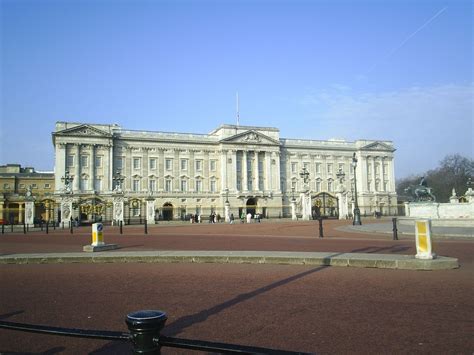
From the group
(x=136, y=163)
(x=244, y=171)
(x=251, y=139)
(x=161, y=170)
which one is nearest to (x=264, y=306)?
(x=136, y=163)

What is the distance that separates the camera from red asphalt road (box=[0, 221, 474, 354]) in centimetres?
515

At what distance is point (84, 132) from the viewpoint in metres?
72.8

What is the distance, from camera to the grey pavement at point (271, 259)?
427 inches

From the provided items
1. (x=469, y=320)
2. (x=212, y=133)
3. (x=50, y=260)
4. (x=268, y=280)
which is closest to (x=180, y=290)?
(x=268, y=280)

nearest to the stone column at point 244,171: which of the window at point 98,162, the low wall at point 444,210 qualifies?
the window at point 98,162

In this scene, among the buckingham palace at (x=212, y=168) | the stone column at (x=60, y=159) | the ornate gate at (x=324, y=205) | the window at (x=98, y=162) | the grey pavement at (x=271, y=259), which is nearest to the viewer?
the grey pavement at (x=271, y=259)

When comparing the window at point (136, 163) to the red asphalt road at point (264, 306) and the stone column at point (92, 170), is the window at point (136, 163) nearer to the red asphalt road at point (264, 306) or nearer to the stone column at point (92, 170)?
the stone column at point (92, 170)

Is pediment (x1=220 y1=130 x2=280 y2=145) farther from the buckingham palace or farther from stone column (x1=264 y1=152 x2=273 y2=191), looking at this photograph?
stone column (x1=264 y1=152 x2=273 y2=191)

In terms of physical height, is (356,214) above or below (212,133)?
below

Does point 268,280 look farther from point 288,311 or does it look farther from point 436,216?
point 436,216

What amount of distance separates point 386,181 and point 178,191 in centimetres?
5302

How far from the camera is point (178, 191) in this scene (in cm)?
8031

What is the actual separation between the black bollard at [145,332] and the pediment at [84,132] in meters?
75.4

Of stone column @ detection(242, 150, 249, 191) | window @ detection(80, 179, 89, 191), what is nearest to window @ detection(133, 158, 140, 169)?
window @ detection(80, 179, 89, 191)
